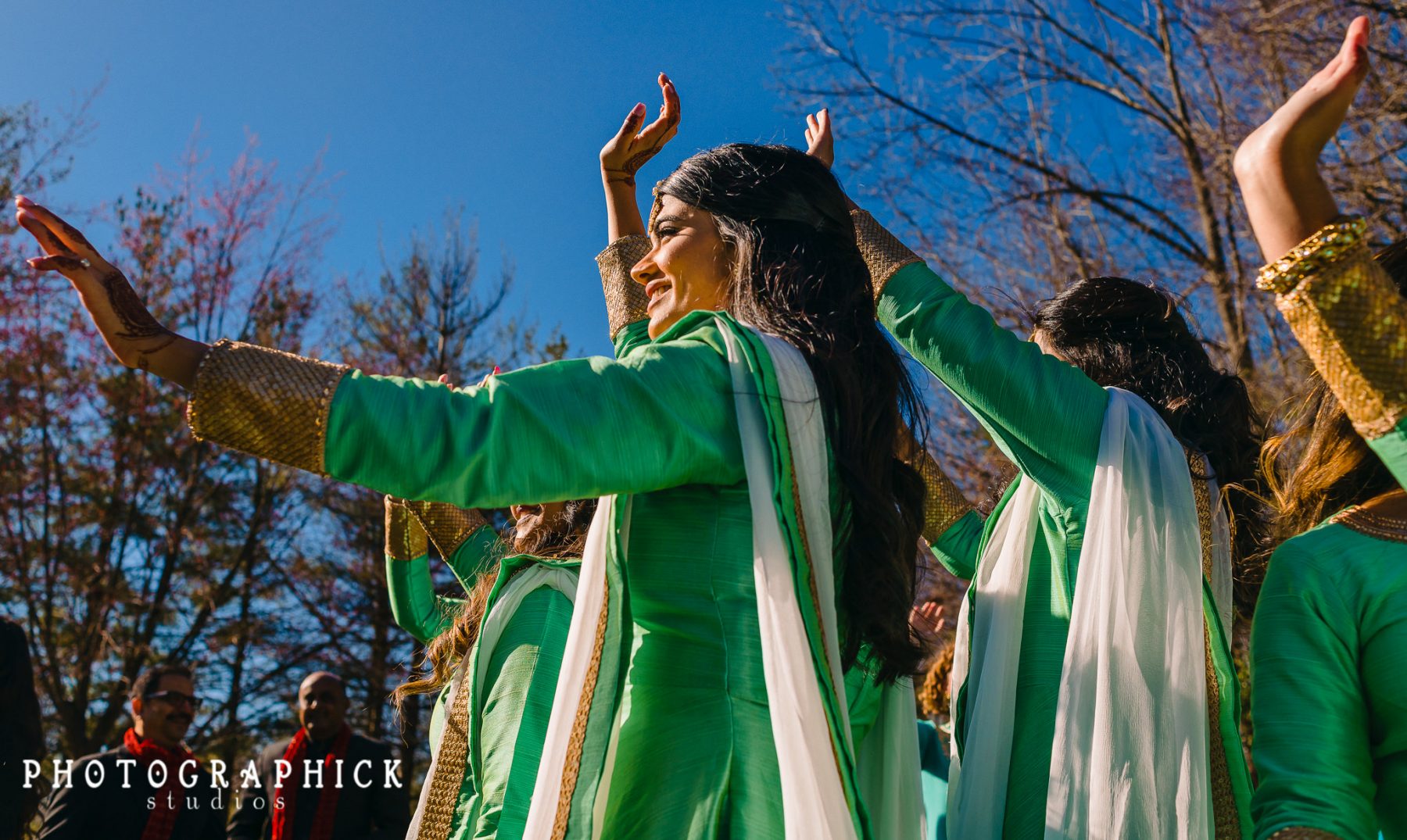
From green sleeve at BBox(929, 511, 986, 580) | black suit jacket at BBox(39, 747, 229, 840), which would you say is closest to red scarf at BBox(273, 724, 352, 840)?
black suit jacket at BBox(39, 747, 229, 840)

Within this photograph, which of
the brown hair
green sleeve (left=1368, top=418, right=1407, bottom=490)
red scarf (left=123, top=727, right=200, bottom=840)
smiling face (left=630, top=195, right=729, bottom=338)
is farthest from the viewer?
red scarf (left=123, top=727, right=200, bottom=840)

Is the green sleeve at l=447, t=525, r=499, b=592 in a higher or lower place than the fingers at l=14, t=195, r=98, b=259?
higher

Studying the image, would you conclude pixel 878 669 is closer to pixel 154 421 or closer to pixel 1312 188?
pixel 1312 188

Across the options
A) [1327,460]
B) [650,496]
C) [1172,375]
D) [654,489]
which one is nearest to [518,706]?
[650,496]

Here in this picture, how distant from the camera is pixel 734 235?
1.99m

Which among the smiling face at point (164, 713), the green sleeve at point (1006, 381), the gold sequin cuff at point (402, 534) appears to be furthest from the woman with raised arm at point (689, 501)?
the smiling face at point (164, 713)

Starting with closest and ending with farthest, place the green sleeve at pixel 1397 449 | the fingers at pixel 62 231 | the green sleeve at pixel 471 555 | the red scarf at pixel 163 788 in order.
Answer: the green sleeve at pixel 1397 449 → the fingers at pixel 62 231 → the green sleeve at pixel 471 555 → the red scarf at pixel 163 788

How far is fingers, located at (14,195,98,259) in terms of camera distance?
60.7 inches

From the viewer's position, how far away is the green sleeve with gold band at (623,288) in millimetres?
2586

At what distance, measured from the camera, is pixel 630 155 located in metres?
2.66

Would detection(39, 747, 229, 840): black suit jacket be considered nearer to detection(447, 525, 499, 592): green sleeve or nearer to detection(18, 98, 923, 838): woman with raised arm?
detection(447, 525, 499, 592): green sleeve

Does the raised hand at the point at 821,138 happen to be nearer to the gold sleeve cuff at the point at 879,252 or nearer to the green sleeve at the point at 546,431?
the gold sleeve cuff at the point at 879,252

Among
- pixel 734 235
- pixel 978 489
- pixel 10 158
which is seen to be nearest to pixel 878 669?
pixel 734 235

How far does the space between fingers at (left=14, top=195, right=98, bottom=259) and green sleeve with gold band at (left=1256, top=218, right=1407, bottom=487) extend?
1.40 metres
